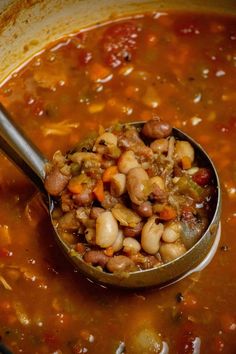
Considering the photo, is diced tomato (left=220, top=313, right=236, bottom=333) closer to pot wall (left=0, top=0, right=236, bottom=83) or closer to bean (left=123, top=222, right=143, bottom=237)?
bean (left=123, top=222, right=143, bottom=237)

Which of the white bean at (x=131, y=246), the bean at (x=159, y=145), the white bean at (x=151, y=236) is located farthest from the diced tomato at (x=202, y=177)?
the white bean at (x=131, y=246)

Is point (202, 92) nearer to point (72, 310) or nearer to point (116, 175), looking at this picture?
point (116, 175)

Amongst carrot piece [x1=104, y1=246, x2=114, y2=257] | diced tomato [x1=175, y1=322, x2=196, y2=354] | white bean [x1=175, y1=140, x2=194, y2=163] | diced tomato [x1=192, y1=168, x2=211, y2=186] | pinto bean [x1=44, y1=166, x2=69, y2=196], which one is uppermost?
pinto bean [x1=44, y1=166, x2=69, y2=196]

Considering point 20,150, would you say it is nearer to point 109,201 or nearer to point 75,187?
point 75,187

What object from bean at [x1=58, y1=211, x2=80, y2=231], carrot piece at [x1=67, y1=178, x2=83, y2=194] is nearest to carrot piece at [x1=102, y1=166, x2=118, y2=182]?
carrot piece at [x1=67, y1=178, x2=83, y2=194]

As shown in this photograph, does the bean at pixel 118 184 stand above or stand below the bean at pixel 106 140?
below

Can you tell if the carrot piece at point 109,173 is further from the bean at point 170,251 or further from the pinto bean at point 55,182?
the bean at point 170,251

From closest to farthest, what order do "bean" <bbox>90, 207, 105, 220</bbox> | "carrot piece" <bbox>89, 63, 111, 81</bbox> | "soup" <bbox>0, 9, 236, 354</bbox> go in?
"bean" <bbox>90, 207, 105, 220</bbox>, "soup" <bbox>0, 9, 236, 354</bbox>, "carrot piece" <bbox>89, 63, 111, 81</bbox>
